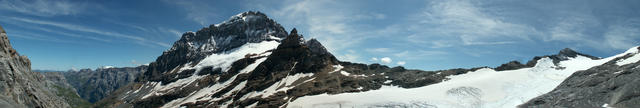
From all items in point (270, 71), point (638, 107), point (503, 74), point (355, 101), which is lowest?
point (638, 107)

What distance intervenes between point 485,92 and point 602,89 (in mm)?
24986

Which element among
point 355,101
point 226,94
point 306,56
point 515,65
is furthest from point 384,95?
point 226,94

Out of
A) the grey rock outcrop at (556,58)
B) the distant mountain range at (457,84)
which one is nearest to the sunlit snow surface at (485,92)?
the distant mountain range at (457,84)

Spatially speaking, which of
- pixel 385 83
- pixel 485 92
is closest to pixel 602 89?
pixel 485 92

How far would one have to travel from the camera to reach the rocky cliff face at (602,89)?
35.9 meters

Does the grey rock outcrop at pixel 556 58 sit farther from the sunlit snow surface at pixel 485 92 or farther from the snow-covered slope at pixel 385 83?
the sunlit snow surface at pixel 485 92

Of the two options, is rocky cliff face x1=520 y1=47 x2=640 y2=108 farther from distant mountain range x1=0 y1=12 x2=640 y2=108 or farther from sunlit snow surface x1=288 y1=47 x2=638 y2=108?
sunlit snow surface x1=288 y1=47 x2=638 y2=108

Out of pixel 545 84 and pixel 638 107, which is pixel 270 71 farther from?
pixel 638 107

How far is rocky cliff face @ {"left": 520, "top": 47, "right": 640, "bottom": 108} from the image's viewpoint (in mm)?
35875

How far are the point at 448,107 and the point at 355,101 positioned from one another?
20.7 metres

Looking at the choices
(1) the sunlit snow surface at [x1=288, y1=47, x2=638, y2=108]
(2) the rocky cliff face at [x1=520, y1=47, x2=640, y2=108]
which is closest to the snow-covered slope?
(1) the sunlit snow surface at [x1=288, y1=47, x2=638, y2=108]

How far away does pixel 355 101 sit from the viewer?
73.2m

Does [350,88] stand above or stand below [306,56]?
below

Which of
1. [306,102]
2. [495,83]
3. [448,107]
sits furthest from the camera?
[306,102]
